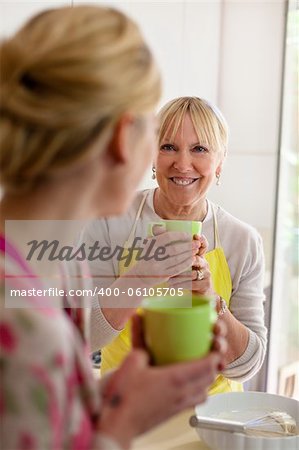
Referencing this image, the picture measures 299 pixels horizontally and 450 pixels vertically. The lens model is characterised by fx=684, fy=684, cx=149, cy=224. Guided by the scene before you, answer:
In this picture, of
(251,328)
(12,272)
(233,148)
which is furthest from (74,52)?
(233,148)

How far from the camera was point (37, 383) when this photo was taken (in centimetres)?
56

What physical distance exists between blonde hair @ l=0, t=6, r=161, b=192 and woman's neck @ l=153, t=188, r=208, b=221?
85 cm

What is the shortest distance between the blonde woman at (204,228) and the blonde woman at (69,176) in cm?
68

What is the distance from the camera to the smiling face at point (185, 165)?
1.45 m

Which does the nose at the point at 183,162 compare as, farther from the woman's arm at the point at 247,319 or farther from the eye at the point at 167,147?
the woman's arm at the point at 247,319

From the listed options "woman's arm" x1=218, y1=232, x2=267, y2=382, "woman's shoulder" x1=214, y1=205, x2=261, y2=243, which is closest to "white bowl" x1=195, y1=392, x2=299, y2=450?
"woman's arm" x1=218, y1=232, x2=267, y2=382

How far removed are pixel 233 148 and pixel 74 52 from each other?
2.14 meters

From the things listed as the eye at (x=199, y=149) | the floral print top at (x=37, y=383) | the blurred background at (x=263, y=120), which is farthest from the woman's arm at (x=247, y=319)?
the blurred background at (x=263, y=120)

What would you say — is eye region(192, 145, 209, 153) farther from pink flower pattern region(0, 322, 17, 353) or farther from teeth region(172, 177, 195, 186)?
pink flower pattern region(0, 322, 17, 353)

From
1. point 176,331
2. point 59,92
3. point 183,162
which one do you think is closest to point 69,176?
point 59,92

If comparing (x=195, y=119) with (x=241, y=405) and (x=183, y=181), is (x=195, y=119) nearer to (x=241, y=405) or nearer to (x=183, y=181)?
(x=183, y=181)

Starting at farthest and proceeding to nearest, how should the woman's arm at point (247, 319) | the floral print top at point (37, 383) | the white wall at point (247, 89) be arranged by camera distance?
the white wall at point (247, 89) → the woman's arm at point (247, 319) → the floral print top at point (37, 383)

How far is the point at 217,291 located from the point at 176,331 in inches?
31.8

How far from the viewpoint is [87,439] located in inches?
24.3
